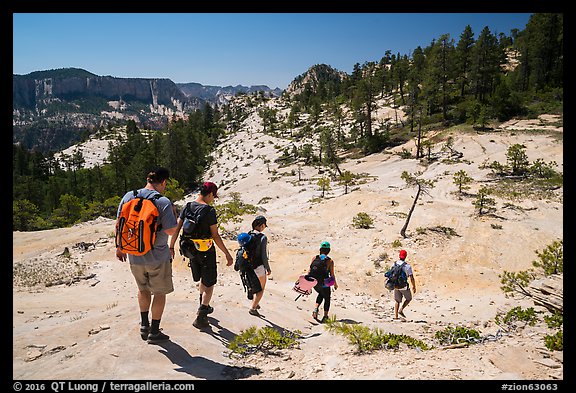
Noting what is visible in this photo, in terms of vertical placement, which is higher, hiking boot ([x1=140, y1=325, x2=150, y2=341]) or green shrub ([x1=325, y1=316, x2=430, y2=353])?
hiking boot ([x1=140, y1=325, x2=150, y2=341])

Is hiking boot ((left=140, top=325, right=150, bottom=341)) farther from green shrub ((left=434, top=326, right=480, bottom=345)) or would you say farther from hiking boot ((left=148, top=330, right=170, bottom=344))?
green shrub ((left=434, top=326, right=480, bottom=345))

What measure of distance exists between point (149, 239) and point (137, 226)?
0.24 metres

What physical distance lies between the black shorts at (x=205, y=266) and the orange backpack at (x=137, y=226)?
1309 mm

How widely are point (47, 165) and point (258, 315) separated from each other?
120126mm

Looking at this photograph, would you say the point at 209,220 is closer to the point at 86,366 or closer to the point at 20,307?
the point at 86,366

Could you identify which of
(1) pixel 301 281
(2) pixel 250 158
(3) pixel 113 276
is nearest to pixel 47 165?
(2) pixel 250 158

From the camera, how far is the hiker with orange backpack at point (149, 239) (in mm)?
4516

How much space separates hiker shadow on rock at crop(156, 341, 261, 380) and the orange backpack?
1599 mm

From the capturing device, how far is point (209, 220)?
18.4 feet

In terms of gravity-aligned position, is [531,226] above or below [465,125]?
below

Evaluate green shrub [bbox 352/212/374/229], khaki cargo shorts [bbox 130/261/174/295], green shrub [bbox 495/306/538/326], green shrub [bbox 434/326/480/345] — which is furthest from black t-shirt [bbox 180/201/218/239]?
green shrub [bbox 352/212/374/229]

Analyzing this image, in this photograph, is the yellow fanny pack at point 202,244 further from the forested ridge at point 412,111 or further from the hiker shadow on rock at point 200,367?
the forested ridge at point 412,111

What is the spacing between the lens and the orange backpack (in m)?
4.50

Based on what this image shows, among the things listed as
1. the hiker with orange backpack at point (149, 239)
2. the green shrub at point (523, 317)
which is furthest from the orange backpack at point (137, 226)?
the green shrub at point (523, 317)
